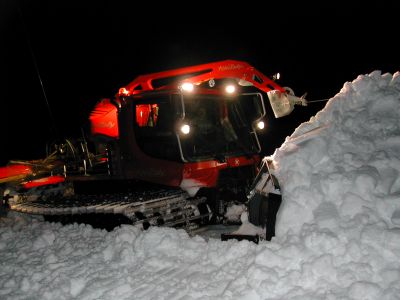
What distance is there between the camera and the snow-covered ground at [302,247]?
3039 mm

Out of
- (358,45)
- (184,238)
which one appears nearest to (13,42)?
(358,45)

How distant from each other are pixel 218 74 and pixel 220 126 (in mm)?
1078

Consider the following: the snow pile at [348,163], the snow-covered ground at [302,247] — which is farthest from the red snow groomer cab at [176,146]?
the snow pile at [348,163]

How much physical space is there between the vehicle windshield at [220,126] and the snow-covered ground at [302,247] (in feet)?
6.04

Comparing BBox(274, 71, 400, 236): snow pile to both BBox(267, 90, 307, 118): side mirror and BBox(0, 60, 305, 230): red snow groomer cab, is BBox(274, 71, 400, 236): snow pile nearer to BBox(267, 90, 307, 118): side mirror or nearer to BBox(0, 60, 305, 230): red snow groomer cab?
BBox(267, 90, 307, 118): side mirror

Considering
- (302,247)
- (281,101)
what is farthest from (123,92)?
(302,247)

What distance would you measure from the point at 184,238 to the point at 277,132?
15703 mm

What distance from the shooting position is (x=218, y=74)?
6105mm

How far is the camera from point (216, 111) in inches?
262

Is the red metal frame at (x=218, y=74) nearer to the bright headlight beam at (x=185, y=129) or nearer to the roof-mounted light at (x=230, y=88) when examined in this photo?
the roof-mounted light at (x=230, y=88)

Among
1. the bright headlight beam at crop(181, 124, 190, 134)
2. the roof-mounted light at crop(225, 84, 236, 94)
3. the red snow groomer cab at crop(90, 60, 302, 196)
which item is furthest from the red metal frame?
the bright headlight beam at crop(181, 124, 190, 134)

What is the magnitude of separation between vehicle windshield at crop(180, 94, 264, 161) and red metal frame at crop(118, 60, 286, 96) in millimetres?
400

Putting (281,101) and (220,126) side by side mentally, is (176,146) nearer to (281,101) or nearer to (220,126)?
(220,126)

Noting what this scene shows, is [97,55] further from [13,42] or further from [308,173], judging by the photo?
[308,173]
